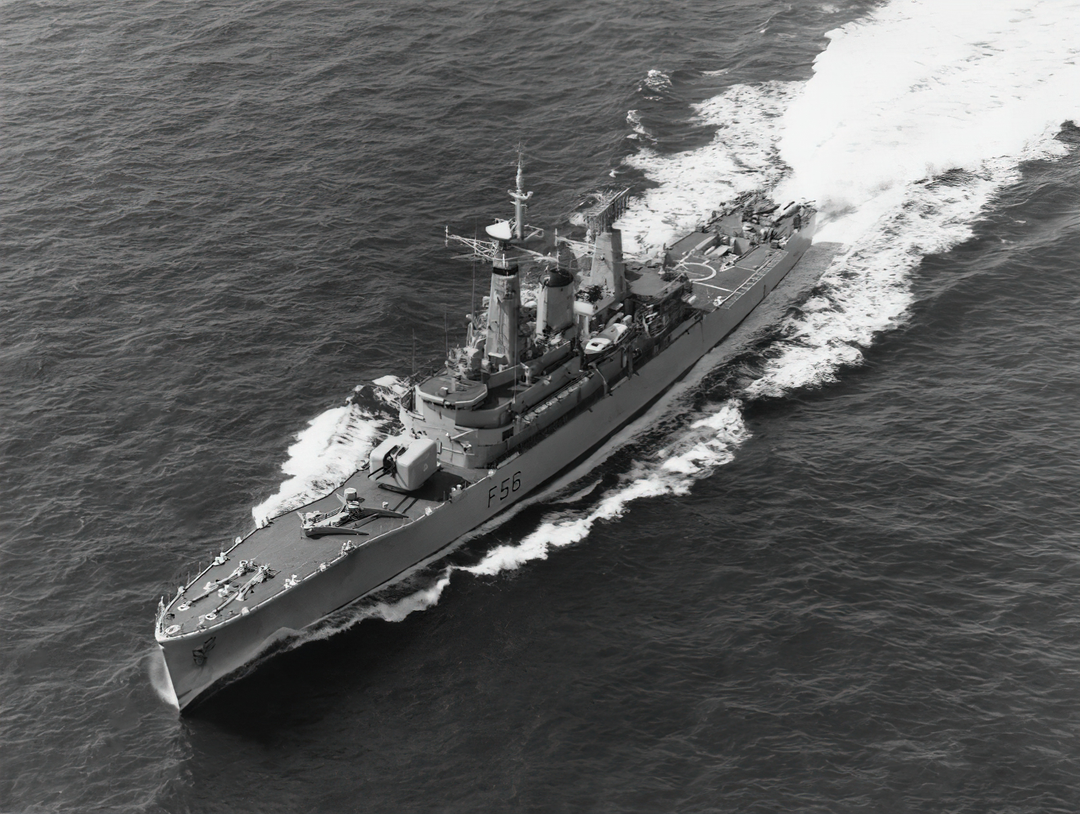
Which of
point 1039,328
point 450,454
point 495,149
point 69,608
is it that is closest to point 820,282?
point 1039,328

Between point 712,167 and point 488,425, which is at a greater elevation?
point 712,167

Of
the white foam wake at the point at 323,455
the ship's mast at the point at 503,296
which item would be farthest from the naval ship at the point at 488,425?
the white foam wake at the point at 323,455

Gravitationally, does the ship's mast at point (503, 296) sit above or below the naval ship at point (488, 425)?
above

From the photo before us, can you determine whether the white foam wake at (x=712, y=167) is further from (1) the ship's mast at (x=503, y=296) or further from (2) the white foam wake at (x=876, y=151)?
(1) the ship's mast at (x=503, y=296)

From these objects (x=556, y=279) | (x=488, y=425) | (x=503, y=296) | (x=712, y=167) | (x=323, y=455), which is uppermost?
(x=712, y=167)

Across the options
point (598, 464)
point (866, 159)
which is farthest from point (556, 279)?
point (866, 159)

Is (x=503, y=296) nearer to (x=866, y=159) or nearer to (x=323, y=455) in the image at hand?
(x=323, y=455)
